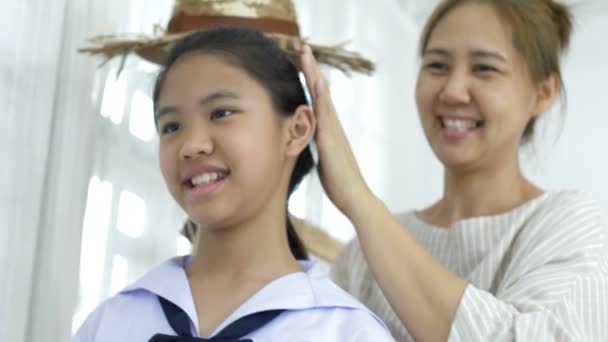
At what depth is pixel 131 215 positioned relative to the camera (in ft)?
5.33

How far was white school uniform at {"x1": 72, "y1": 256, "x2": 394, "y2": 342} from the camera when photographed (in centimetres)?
108

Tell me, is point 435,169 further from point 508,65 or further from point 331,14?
point 508,65

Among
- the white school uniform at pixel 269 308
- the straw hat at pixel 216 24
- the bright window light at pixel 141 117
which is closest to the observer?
the white school uniform at pixel 269 308

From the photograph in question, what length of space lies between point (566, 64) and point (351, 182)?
2341mm

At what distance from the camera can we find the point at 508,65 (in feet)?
4.88

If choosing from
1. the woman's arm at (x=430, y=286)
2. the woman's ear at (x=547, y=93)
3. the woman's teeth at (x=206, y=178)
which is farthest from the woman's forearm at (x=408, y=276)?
the woman's ear at (x=547, y=93)

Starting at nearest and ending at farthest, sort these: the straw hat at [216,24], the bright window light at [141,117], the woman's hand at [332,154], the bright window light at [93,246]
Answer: the woman's hand at [332,154]
the straw hat at [216,24]
the bright window light at [93,246]
the bright window light at [141,117]

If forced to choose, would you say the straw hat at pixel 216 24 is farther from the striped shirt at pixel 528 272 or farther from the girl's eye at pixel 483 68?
the striped shirt at pixel 528 272

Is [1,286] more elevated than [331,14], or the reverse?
[331,14]

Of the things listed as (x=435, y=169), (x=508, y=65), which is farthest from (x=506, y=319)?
(x=435, y=169)

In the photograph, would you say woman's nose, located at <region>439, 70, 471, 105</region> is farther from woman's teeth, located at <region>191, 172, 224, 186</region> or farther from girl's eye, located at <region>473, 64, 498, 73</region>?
woman's teeth, located at <region>191, 172, 224, 186</region>

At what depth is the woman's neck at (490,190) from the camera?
1549 millimetres

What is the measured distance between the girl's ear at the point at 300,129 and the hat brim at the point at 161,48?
5.5 inches

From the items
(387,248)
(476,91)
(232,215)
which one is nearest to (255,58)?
(232,215)
